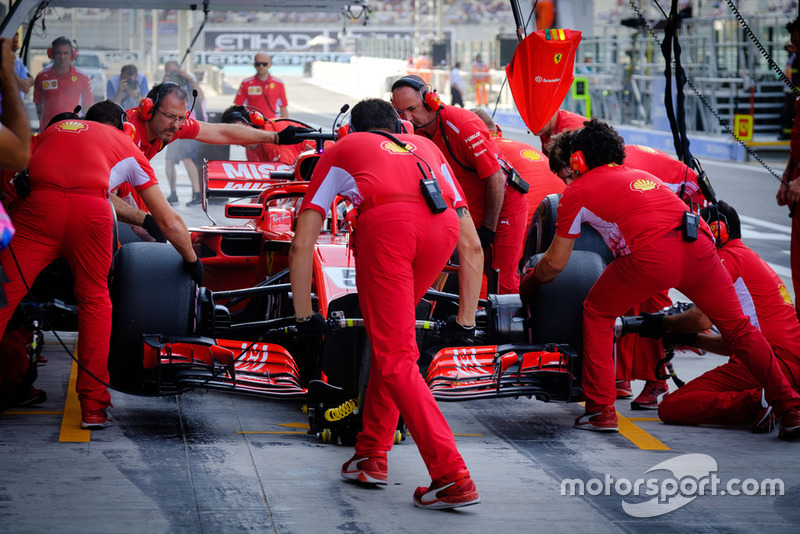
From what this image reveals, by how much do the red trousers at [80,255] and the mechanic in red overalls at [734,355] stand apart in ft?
9.57

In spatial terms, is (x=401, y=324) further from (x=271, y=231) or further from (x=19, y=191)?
(x=271, y=231)

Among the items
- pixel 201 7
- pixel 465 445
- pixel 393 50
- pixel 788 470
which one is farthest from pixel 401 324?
pixel 393 50

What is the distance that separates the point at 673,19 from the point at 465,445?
9.84 ft

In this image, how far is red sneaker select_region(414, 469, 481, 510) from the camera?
13.8 feet

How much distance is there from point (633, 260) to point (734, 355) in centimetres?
87

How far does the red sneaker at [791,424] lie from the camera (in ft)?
17.5

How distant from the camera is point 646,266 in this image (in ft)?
17.0

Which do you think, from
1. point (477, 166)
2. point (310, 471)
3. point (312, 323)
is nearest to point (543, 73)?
point (477, 166)

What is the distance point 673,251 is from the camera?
5.18m

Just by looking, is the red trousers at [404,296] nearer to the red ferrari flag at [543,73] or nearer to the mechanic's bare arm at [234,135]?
the mechanic's bare arm at [234,135]

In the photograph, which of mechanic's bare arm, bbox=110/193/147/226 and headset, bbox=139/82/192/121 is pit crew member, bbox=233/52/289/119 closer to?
headset, bbox=139/82/192/121

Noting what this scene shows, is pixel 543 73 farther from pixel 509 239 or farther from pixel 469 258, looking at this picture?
pixel 469 258

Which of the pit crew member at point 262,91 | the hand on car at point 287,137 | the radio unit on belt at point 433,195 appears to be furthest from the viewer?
the pit crew member at point 262,91

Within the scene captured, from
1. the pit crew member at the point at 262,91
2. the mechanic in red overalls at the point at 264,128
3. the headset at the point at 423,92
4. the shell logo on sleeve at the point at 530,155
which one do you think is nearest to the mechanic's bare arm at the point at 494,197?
the headset at the point at 423,92
